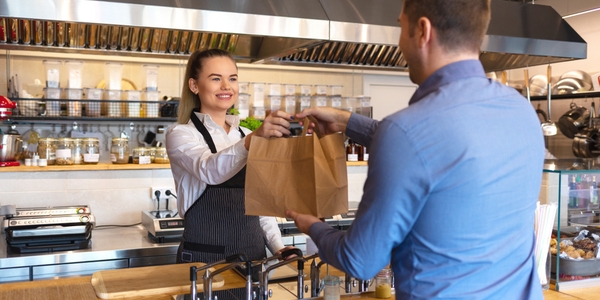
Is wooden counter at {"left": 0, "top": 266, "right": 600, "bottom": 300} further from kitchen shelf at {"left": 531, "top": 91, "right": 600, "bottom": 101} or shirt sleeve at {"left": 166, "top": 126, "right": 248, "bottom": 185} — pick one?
kitchen shelf at {"left": 531, "top": 91, "right": 600, "bottom": 101}

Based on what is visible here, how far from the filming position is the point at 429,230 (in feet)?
3.76

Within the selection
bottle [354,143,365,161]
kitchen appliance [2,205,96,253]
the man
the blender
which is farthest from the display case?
the blender

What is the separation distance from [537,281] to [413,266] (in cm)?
32

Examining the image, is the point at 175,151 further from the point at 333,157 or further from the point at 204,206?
the point at 333,157

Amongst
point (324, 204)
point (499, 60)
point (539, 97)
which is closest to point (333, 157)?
point (324, 204)

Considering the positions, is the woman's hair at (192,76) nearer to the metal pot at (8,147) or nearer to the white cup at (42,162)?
the white cup at (42,162)

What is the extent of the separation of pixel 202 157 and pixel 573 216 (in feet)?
4.87

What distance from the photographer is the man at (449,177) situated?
3.60 ft

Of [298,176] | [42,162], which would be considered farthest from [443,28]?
[42,162]

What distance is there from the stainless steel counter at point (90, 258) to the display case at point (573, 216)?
81.0 inches

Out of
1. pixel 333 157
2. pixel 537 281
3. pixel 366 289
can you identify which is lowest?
pixel 366 289

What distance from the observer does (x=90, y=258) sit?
325cm

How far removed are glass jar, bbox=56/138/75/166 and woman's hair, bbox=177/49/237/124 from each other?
188cm

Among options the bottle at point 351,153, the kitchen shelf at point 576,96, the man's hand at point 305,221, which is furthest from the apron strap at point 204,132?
the kitchen shelf at point 576,96
